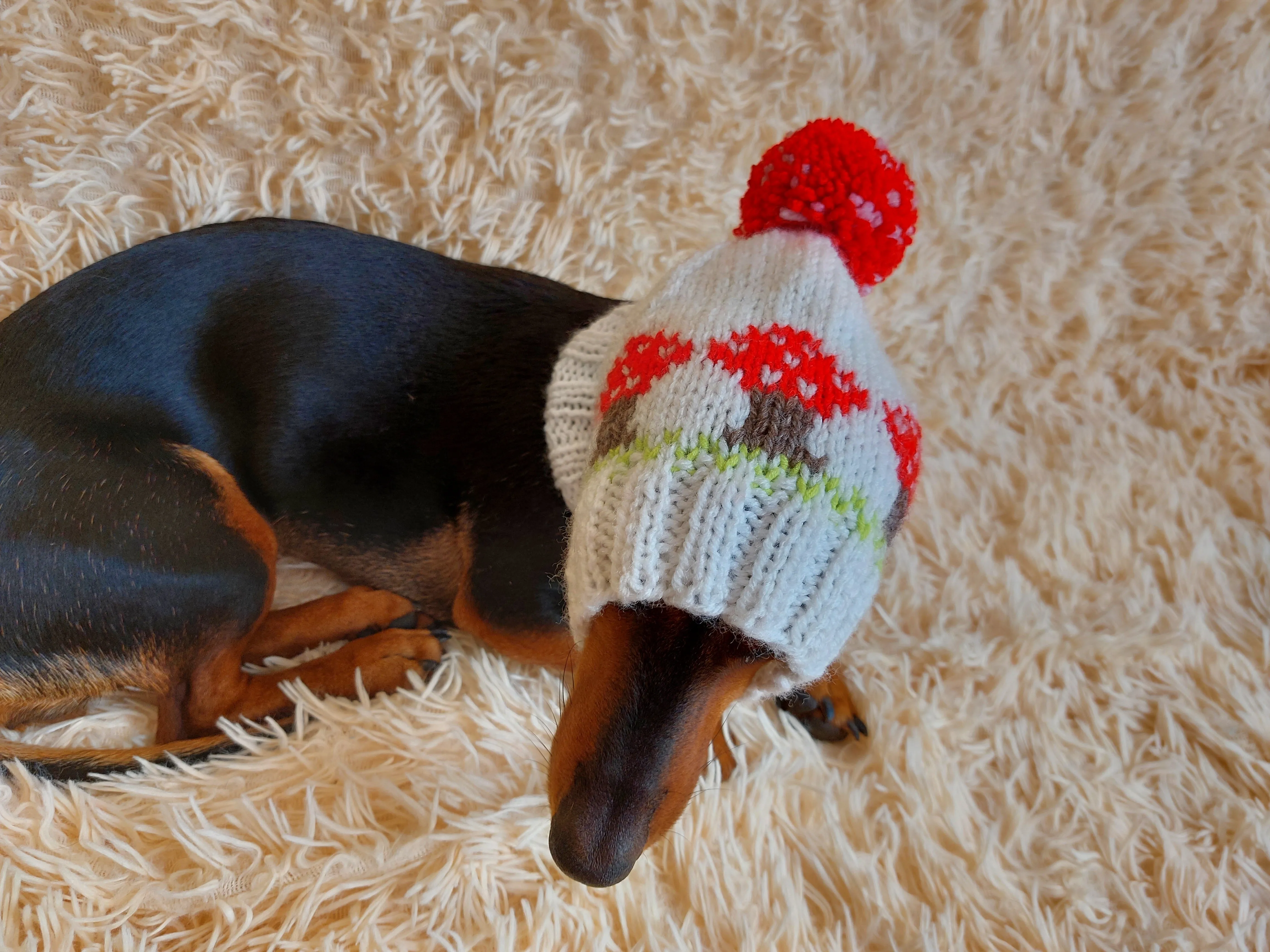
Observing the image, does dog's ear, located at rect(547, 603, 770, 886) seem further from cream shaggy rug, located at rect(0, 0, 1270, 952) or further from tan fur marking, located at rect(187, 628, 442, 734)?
tan fur marking, located at rect(187, 628, 442, 734)

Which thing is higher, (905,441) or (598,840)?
(905,441)

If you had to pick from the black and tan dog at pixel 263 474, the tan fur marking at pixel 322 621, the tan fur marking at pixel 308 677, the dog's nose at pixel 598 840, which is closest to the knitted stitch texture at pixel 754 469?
the dog's nose at pixel 598 840

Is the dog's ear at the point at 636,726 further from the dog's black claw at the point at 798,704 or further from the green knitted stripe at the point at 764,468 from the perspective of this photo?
the dog's black claw at the point at 798,704

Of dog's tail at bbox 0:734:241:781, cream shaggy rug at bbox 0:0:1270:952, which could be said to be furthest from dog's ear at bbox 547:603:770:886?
dog's tail at bbox 0:734:241:781

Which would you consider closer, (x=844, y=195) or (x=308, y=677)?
(x=844, y=195)

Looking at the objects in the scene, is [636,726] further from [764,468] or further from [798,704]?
[798,704]

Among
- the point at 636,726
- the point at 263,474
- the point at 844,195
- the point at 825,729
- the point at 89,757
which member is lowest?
the point at 89,757

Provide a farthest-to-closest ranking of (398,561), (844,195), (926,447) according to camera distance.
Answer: (926,447) < (398,561) < (844,195)

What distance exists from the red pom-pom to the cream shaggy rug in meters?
0.59

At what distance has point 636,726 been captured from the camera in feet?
3.14

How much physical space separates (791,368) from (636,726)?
1.39ft

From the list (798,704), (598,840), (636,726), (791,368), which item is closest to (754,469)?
(791,368)

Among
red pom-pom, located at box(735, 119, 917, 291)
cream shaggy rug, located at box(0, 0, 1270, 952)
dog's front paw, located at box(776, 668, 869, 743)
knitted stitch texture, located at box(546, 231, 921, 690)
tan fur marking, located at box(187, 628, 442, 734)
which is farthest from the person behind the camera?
dog's front paw, located at box(776, 668, 869, 743)

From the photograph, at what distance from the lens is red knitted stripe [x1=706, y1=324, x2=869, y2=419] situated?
0.90 metres
